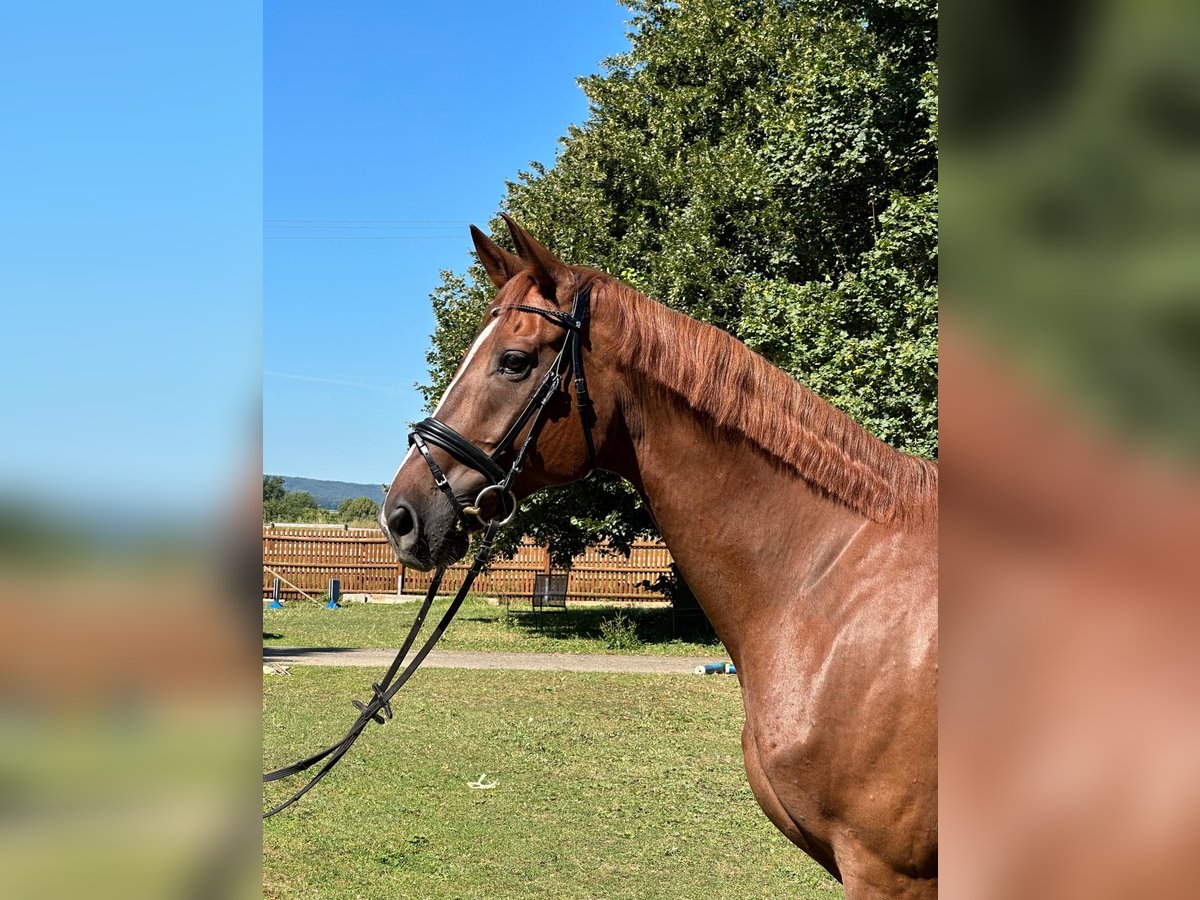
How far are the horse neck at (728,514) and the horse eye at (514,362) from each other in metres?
0.30

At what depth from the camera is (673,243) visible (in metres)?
16.0

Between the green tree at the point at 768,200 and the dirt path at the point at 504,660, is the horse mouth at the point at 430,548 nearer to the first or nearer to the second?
the green tree at the point at 768,200

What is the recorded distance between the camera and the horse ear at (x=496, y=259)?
110 inches

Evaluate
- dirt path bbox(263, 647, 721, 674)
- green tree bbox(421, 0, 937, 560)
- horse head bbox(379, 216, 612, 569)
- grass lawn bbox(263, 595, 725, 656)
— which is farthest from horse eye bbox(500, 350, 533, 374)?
grass lawn bbox(263, 595, 725, 656)

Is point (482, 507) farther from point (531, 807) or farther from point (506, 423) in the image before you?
point (531, 807)

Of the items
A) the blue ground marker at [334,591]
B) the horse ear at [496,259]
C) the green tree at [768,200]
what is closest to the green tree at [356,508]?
the blue ground marker at [334,591]

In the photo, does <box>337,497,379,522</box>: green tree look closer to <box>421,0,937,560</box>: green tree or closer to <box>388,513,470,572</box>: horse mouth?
<box>421,0,937,560</box>: green tree

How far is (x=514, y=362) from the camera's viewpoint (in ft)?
8.78

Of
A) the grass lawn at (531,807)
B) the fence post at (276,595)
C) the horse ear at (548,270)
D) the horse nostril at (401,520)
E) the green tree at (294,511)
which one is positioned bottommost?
the fence post at (276,595)

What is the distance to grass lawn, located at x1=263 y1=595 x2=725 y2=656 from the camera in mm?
18328

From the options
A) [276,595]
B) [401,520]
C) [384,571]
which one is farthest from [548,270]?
[384,571]

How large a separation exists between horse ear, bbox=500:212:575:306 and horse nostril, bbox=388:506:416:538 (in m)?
0.74
